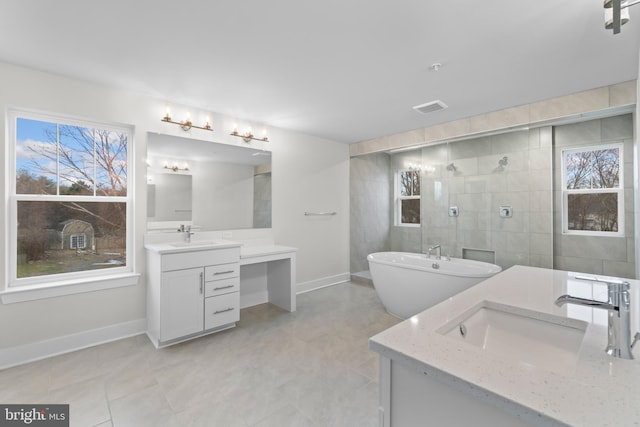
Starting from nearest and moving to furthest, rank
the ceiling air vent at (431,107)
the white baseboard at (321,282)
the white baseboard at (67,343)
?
the white baseboard at (67,343) → the ceiling air vent at (431,107) → the white baseboard at (321,282)

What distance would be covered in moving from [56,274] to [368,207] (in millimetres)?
4212

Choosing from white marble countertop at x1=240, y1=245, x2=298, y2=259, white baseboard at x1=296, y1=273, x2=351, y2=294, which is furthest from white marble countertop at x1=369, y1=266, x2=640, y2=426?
white baseboard at x1=296, y1=273, x2=351, y2=294

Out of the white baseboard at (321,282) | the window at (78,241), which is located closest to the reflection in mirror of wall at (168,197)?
the window at (78,241)

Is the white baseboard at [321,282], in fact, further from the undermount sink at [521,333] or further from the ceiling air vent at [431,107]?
the undermount sink at [521,333]

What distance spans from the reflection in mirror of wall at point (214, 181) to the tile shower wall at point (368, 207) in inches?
68.9

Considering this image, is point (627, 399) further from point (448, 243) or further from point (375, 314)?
point (448, 243)

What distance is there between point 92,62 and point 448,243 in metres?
4.49

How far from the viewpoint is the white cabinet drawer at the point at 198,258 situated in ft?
8.65

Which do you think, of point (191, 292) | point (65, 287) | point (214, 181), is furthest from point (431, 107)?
point (65, 287)

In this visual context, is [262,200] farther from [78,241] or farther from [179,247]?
[78,241]

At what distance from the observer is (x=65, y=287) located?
253cm

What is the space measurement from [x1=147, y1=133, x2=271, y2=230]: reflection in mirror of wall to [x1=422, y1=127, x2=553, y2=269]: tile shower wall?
8.22 feet

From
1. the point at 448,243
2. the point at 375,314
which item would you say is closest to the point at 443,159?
the point at 448,243

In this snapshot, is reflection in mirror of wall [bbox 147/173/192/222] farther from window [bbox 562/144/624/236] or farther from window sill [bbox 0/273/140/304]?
window [bbox 562/144/624/236]
